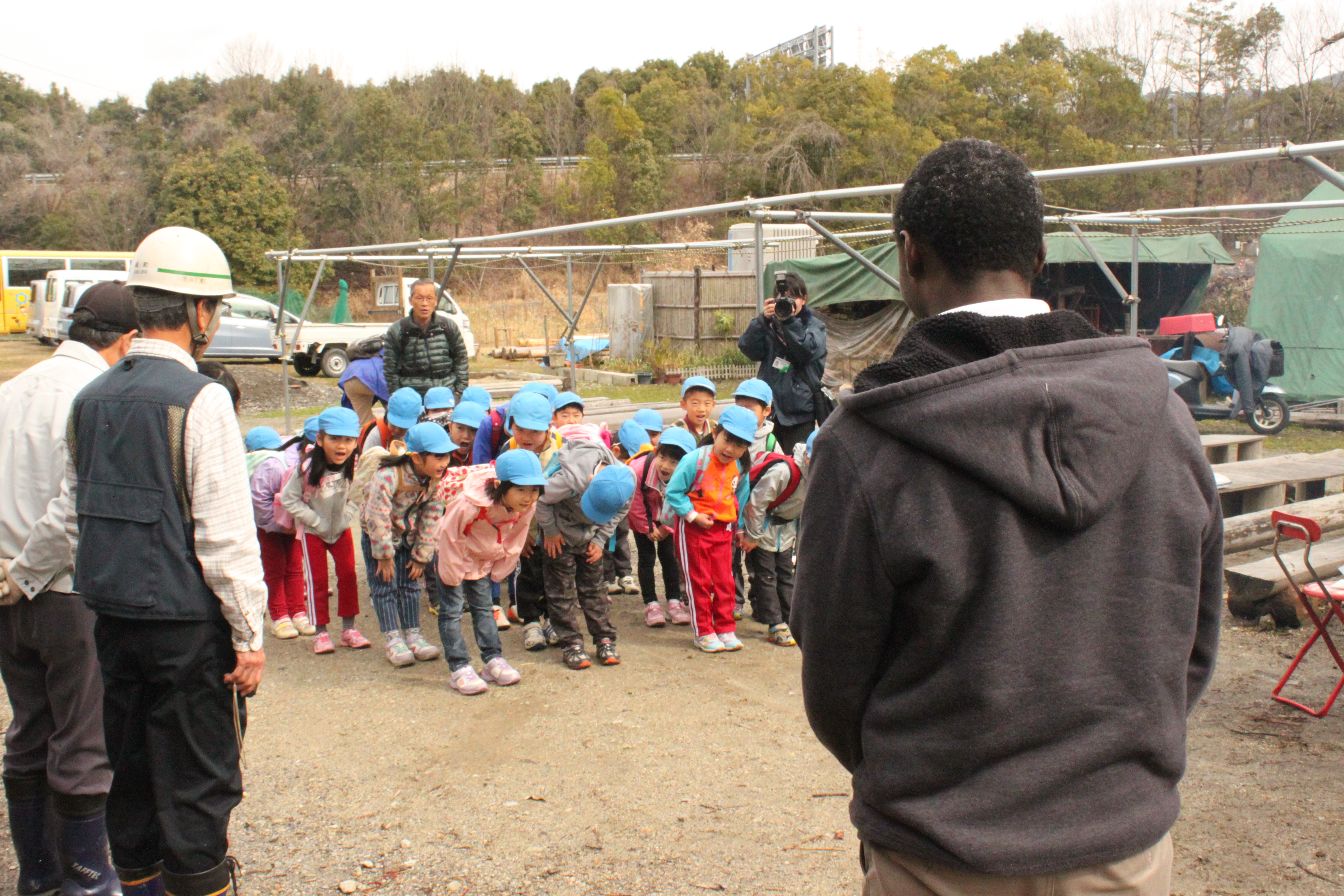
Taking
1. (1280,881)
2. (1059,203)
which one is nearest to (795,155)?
(1059,203)

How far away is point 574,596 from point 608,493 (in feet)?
2.15

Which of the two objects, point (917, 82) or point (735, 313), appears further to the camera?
point (917, 82)

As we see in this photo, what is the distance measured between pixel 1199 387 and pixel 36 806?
43.1 ft

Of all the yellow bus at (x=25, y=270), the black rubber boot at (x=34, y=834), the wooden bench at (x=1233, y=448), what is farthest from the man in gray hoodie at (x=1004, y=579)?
the yellow bus at (x=25, y=270)

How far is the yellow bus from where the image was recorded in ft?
101

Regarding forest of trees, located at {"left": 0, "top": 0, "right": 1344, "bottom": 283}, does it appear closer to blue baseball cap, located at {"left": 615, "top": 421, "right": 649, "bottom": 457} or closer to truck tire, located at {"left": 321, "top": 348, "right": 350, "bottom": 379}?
truck tire, located at {"left": 321, "top": 348, "right": 350, "bottom": 379}

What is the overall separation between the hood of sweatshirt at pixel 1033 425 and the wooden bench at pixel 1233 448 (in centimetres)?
908

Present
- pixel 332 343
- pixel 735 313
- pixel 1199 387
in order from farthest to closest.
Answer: pixel 332 343, pixel 735 313, pixel 1199 387

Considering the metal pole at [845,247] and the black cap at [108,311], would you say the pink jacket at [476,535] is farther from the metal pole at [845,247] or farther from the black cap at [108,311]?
the metal pole at [845,247]

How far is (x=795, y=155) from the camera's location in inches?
1535

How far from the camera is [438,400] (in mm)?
6891

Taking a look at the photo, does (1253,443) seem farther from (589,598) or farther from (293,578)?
(293,578)

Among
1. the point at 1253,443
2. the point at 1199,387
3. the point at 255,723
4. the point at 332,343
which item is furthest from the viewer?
the point at 332,343

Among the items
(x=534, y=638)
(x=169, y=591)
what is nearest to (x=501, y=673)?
(x=534, y=638)
